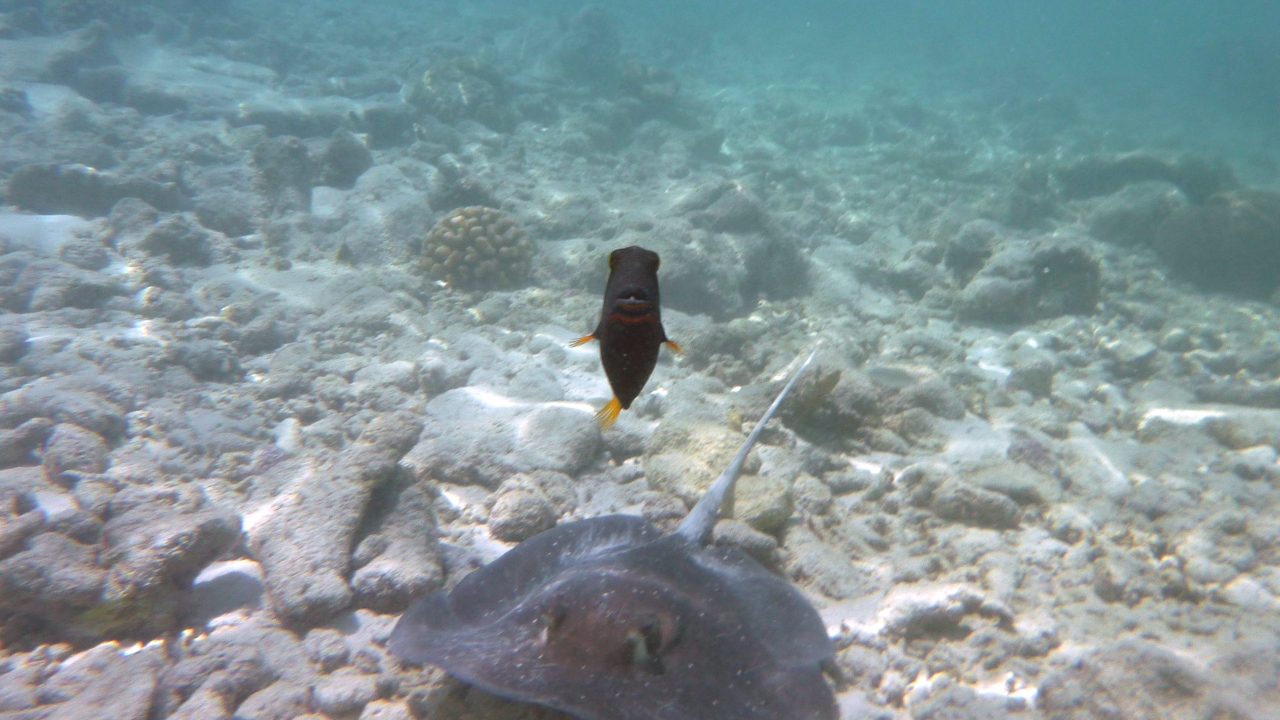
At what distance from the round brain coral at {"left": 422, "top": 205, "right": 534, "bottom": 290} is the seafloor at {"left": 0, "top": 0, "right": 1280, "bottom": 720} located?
73 mm

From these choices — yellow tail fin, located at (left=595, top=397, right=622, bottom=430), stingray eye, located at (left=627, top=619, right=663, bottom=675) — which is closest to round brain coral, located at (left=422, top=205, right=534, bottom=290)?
stingray eye, located at (left=627, top=619, right=663, bottom=675)

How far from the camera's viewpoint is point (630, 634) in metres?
2.33

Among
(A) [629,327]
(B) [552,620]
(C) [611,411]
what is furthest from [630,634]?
(A) [629,327]

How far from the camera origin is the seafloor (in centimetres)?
337

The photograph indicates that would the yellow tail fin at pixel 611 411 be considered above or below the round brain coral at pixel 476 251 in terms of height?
above

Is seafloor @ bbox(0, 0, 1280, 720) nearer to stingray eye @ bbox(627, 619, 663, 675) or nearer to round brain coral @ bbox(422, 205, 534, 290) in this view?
round brain coral @ bbox(422, 205, 534, 290)

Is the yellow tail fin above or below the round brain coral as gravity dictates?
above

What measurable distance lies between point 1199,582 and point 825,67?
3619 cm

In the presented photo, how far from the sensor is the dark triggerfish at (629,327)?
1266 mm

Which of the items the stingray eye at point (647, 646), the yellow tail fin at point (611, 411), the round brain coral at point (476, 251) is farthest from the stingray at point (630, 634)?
the round brain coral at point (476, 251)

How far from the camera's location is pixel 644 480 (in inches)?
197

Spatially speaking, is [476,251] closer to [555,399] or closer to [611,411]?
[555,399]

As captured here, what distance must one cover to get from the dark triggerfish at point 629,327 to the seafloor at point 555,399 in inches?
88.2

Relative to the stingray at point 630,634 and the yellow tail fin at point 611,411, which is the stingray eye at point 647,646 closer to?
the stingray at point 630,634
